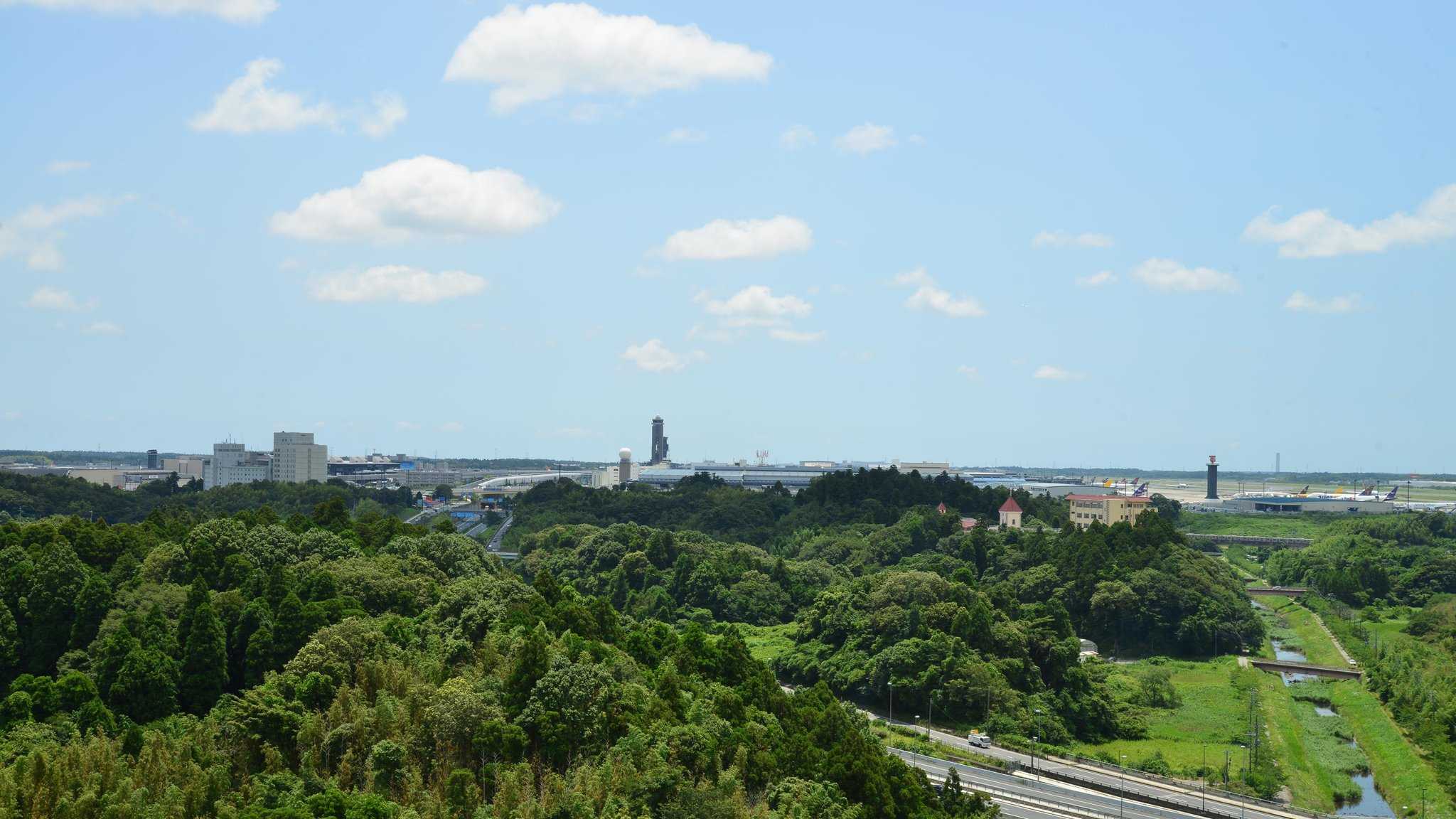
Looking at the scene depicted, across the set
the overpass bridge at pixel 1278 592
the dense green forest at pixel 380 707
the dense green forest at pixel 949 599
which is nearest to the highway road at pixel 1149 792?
the dense green forest at pixel 949 599

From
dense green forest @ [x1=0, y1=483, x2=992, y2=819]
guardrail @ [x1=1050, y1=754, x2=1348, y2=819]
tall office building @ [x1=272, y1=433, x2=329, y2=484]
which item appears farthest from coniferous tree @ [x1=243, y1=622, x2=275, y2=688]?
tall office building @ [x1=272, y1=433, x2=329, y2=484]

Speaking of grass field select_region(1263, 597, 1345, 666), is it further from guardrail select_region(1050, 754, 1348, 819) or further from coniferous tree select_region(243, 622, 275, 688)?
coniferous tree select_region(243, 622, 275, 688)

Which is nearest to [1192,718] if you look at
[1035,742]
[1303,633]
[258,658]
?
[1035,742]

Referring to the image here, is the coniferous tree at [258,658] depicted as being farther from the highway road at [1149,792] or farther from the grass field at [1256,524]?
the grass field at [1256,524]

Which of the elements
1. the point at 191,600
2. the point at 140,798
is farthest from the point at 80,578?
the point at 140,798

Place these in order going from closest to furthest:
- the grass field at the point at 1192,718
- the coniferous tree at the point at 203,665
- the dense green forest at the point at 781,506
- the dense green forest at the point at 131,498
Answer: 1. the coniferous tree at the point at 203,665
2. the grass field at the point at 1192,718
3. the dense green forest at the point at 781,506
4. the dense green forest at the point at 131,498

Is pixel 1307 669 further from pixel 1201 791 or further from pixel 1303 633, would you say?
pixel 1201 791

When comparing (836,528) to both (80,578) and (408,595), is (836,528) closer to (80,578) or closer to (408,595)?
(408,595)
